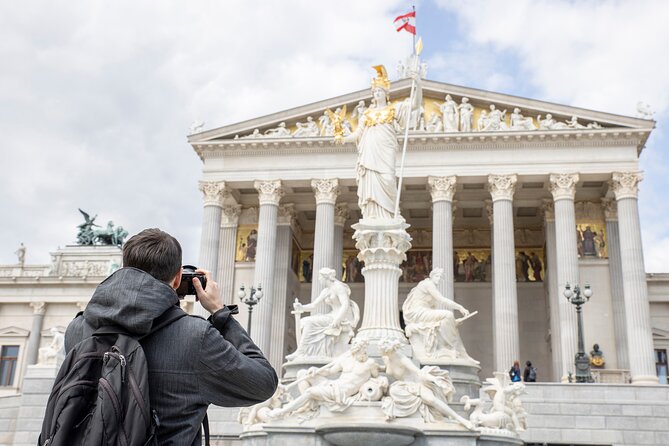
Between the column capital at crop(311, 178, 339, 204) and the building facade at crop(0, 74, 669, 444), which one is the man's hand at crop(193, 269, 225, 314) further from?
the column capital at crop(311, 178, 339, 204)

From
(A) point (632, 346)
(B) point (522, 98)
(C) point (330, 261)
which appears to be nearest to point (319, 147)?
(C) point (330, 261)

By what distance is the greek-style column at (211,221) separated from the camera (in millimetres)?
45469

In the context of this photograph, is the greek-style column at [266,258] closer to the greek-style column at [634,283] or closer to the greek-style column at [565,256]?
the greek-style column at [565,256]

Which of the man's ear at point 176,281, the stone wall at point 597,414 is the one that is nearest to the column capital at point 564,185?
the stone wall at point 597,414

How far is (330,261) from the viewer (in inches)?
1757

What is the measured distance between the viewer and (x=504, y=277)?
42.5 m

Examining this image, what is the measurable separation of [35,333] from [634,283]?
4045 cm

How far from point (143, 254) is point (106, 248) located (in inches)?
2464

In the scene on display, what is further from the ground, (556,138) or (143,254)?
(556,138)

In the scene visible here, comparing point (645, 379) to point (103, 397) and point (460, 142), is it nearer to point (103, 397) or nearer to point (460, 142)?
point (460, 142)

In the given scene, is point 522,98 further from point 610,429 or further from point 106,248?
point 106,248

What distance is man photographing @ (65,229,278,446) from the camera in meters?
2.81

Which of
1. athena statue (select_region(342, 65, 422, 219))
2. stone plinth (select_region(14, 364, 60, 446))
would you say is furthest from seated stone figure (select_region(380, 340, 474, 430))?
stone plinth (select_region(14, 364, 60, 446))

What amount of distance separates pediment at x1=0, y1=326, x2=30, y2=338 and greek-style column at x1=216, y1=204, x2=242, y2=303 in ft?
56.5
